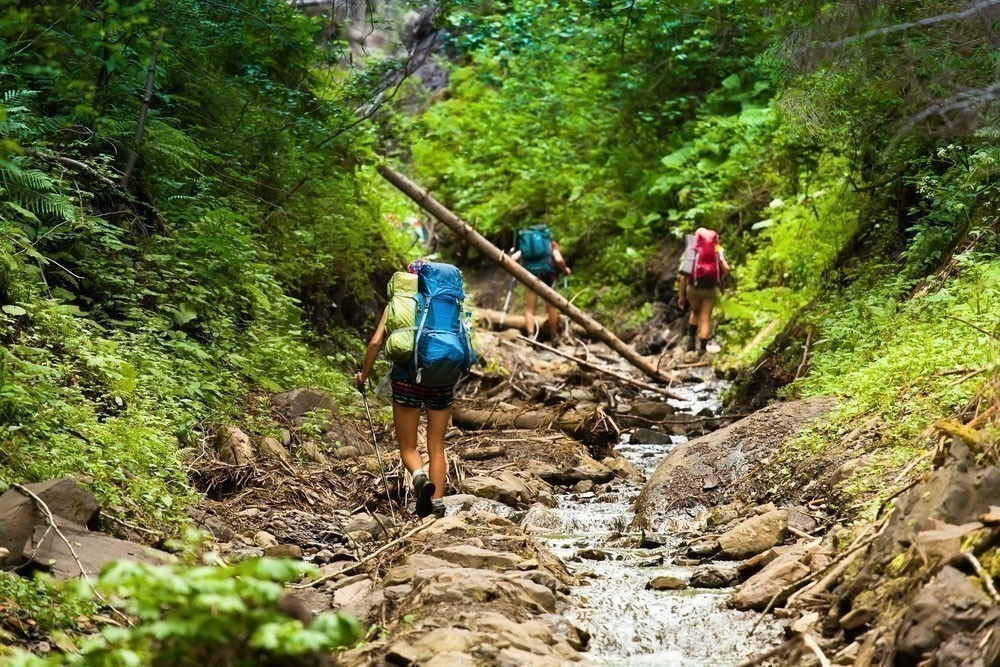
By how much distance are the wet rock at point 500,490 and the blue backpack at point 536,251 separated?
27.6ft

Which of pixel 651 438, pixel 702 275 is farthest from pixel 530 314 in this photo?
pixel 651 438

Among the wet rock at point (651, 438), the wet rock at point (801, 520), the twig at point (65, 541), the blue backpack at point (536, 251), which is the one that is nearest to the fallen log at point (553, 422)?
the wet rock at point (651, 438)

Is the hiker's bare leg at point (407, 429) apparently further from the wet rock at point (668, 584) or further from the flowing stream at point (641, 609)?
the wet rock at point (668, 584)

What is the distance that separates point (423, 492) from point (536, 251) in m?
9.94

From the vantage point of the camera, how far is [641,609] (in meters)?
6.13

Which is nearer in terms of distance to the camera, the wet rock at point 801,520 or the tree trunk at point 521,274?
the wet rock at point 801,520

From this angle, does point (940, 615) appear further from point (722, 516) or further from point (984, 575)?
point (722, 516)

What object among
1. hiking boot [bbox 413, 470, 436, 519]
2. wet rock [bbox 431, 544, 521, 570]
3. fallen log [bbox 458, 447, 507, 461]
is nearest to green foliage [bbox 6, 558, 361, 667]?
wet rock [bbox 431, 544, 521, 570]

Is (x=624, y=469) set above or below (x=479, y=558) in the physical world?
below

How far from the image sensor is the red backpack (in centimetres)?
1641

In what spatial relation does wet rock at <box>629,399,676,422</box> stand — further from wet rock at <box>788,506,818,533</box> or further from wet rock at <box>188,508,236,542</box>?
wet rock at <box>188,508,236,542</box>

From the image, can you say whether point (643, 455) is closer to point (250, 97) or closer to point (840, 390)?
point (840, 390)

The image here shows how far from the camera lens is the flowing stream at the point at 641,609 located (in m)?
5.50

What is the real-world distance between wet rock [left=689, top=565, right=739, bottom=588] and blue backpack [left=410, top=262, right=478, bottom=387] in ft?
8.18
